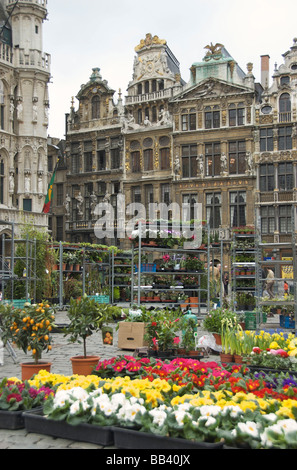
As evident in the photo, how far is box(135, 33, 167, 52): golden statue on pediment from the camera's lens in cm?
4234

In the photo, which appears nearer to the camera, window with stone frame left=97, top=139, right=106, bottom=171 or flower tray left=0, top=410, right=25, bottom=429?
flower tray left=0, top=410, right=25, bottom=429

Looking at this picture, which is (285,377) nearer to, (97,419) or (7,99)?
(97,419)

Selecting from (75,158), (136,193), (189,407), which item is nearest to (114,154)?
(136,193)

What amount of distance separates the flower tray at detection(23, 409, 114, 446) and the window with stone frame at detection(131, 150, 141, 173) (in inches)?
1465

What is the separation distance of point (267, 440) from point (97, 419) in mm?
1610

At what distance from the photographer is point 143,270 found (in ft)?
60.4

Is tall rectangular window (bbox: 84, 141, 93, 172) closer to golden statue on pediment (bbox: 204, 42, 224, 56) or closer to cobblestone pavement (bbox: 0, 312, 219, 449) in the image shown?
golden statue on pediment (bbox: 204, 42, 224, 56)

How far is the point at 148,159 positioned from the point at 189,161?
3335mm

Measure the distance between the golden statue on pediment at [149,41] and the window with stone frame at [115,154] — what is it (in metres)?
6.68

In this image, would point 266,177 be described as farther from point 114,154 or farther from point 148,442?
point 148,442

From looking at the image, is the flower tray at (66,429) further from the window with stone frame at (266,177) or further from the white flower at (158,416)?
the window with stone frame at (266,177)

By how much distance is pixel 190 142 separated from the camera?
133 feet

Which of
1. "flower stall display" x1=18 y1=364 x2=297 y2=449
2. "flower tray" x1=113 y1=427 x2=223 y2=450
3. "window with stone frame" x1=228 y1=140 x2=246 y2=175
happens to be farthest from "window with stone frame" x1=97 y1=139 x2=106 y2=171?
"flower tray" x1=113 y1=427 x2=223 y2=450

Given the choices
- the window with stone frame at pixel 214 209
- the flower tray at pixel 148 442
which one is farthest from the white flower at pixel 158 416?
the window with stone frame at pixel 214 209
